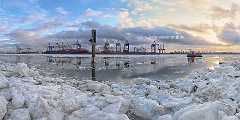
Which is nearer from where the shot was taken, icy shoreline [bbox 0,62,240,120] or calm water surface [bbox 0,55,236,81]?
icy shoreline [bbox 0,62,240,120]

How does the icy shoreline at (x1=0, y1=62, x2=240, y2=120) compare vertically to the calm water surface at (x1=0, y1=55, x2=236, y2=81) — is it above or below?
above

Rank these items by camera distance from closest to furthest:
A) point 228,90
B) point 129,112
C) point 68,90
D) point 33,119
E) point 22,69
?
point 33,119, point 129,112, point 68,90, point 228,90, point 22,69

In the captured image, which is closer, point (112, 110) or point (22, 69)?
point (112, 110)

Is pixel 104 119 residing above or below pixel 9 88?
below

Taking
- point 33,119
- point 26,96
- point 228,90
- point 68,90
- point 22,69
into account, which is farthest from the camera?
point 22,69

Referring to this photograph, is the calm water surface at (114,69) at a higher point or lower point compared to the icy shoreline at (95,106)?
lower

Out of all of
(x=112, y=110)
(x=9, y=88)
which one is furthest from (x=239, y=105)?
(x=9, y=88)

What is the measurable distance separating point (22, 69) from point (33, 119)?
652cm

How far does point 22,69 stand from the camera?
16.1m

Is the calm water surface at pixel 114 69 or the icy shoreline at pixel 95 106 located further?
the calm water surface at pixel 114 69

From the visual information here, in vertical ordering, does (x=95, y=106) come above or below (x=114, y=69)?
above

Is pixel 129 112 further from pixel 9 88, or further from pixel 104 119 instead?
pixel 9 88

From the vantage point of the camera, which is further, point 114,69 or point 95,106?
point 114,69

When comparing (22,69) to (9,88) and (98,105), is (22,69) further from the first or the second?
(98,105)
